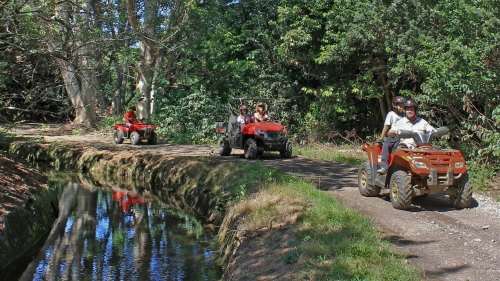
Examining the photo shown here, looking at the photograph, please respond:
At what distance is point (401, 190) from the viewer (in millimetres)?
7812

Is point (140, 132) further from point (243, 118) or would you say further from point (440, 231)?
point (440, 231)

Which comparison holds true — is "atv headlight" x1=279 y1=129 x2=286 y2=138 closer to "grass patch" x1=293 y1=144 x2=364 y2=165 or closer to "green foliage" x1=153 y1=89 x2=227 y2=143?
"grass patch" x1=293 y1=144 x2=364 y2=165

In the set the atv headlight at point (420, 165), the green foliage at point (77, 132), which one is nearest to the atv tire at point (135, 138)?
the green foliage at point (77, 132)

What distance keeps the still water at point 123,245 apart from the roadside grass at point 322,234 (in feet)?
4.04

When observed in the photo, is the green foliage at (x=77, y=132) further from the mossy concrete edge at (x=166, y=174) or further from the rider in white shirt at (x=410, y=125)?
the rider in white shirt at (x=410, y=125)

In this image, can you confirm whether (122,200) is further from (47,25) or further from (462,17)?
(462,17)

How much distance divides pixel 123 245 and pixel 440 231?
18.1 feet

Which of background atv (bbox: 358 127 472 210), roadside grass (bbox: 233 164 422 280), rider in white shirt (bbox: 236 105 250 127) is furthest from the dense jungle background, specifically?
roadside grass (bbox: 233 164 422 280)

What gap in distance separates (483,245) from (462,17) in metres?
7.23

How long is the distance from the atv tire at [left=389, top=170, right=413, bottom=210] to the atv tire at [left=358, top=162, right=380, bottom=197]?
0.98 m

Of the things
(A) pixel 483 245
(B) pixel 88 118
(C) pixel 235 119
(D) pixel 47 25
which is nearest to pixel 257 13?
(C) pixel 235 119

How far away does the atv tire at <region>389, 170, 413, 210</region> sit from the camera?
7.77 m

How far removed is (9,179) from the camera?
421 inches

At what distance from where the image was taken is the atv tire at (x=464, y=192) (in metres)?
7.85
